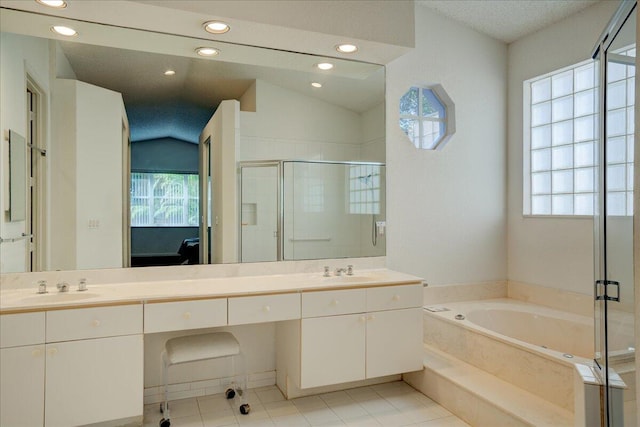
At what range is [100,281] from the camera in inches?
104

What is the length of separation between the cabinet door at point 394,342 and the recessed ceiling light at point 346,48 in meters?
1.76

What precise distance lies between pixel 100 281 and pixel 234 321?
887 mm

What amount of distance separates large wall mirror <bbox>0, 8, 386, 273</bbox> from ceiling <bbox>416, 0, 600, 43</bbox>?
86 centimetres

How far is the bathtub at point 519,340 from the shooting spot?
7.89 feet

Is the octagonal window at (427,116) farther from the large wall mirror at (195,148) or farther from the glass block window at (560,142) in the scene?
the glass block window at (560,142)

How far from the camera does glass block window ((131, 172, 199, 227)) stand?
8.85ft

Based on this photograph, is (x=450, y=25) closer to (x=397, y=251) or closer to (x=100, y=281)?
(x=397, y=251)

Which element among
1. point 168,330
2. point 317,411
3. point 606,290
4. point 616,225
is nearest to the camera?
point 616,225

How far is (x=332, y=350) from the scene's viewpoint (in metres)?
2.67

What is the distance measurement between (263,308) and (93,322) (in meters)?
0.86

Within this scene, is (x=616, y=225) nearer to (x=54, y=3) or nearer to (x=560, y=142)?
(x=560, y=142)

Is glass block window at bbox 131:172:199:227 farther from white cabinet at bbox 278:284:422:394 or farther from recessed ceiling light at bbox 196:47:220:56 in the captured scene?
white cabinet at bbox 278:284:422:394

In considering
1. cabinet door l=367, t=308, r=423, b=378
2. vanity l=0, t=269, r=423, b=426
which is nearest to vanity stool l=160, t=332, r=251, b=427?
vanity l=0, t=269, r=423, b=426

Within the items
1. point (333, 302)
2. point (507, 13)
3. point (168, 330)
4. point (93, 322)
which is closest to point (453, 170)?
point (507, 13)
